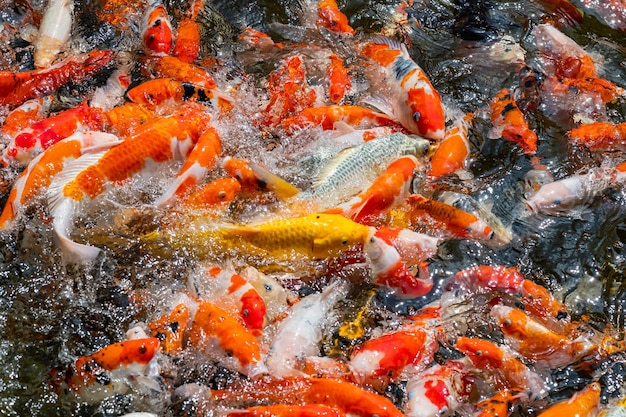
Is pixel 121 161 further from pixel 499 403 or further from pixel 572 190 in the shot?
pixel 572 190

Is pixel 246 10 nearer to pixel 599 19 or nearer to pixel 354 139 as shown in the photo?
pixel 354 139

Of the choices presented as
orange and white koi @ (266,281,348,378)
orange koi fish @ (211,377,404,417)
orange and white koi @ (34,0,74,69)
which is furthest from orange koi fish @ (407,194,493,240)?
orange and white koi @ (34,0,74,69)

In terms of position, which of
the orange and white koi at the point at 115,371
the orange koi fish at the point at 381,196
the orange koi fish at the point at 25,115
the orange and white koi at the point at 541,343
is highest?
the orange koi fish at the point at 381,196

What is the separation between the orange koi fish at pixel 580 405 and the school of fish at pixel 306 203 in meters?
0.02

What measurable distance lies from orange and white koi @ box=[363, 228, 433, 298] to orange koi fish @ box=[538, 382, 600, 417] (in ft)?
2.98

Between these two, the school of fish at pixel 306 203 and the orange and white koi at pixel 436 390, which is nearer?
the orange and white koi at pixel 436 390

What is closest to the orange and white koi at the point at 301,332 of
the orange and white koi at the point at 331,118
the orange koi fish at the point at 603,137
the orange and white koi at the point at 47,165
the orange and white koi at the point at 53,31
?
the orange and white koi at the point at 331,118

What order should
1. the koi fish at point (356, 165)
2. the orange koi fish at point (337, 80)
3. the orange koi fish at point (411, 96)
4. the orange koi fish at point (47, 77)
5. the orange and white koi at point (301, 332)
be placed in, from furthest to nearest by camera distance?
the orange koi fish at point (337, 80)
the orange koi fish at point (47, 77)
the orange koi fish at point (411, 96)
the koi fish at point (356, 165)
the orange and white koi at point (301, 332)

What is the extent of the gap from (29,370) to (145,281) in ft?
2.40

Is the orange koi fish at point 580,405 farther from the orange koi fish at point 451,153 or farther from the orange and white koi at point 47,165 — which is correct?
the orange and white koi at point 47,165

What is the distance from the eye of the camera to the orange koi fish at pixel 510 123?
14.8ft

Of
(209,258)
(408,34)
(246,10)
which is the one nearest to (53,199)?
(209,258)

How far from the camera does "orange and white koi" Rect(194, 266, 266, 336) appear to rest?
3.30 metres

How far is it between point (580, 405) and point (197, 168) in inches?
96.8
